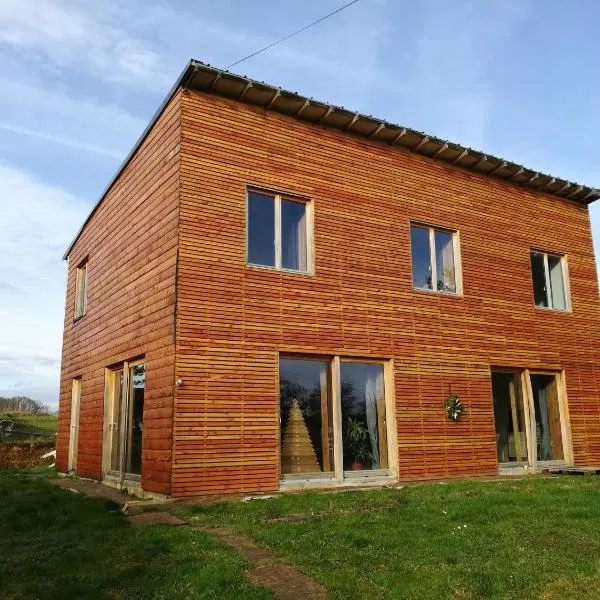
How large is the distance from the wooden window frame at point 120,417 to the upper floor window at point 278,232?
280cm

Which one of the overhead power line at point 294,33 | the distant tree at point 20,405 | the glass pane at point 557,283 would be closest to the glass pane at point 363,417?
the overhead power line at point 294,33

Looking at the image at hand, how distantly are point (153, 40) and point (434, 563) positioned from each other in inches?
366

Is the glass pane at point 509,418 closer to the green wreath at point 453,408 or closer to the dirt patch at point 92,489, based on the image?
the green wreath at point 453,408

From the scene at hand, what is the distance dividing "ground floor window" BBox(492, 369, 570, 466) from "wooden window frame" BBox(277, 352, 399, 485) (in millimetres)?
2776

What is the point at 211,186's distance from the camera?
988cm

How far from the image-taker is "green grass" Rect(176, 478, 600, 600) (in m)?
4.53

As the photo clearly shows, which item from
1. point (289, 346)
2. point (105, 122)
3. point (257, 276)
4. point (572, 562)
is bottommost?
point (572, 562)

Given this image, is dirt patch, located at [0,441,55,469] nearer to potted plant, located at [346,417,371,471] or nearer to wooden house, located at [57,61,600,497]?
wooden house, located at [57,61,600,497]

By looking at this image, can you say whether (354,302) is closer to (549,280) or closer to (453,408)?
(453,408)

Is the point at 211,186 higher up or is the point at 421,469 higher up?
the point at 211,186

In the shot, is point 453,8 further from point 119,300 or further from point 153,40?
point 119,300

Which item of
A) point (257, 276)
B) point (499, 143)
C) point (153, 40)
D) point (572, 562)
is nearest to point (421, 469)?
point (257, 276)

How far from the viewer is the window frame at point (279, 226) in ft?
33.4

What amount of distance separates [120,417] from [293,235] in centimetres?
475
